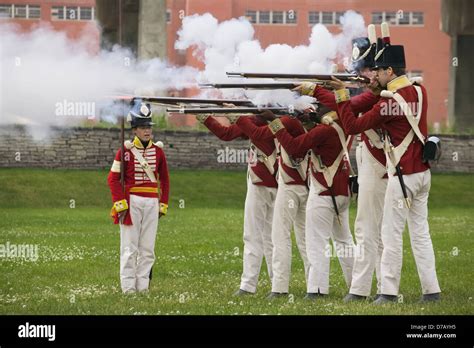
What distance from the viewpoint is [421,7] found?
36906mm

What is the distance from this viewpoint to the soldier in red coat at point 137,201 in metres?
13.1

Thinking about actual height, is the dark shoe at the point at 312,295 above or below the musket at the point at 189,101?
below

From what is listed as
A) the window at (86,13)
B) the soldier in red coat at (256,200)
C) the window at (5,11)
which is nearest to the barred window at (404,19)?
the window at (86,13)

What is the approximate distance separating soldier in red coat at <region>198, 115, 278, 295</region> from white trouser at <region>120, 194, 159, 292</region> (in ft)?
3.32

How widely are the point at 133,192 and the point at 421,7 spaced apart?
989 inches

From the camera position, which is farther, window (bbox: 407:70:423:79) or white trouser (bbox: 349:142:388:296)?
window (bbox: 407:70:423:79)

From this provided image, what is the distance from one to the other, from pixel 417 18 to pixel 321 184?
25071mm

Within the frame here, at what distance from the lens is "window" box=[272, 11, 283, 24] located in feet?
102

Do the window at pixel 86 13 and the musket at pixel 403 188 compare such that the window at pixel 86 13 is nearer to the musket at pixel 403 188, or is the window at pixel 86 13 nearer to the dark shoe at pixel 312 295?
the dark shoe at pixel 312 295

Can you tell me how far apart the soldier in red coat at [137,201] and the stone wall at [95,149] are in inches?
712

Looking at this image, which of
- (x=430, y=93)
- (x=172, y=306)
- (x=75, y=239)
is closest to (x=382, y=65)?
(x=172, y=306)

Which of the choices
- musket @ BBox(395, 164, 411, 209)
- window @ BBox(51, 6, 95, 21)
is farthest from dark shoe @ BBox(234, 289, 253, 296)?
window @ BBox(51, 6, 95, 21)

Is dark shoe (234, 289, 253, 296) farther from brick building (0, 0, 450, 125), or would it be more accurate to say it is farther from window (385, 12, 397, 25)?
window (385, 12, 397, 25)

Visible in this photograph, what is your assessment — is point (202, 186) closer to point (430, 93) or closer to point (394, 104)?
point (430, 93)
